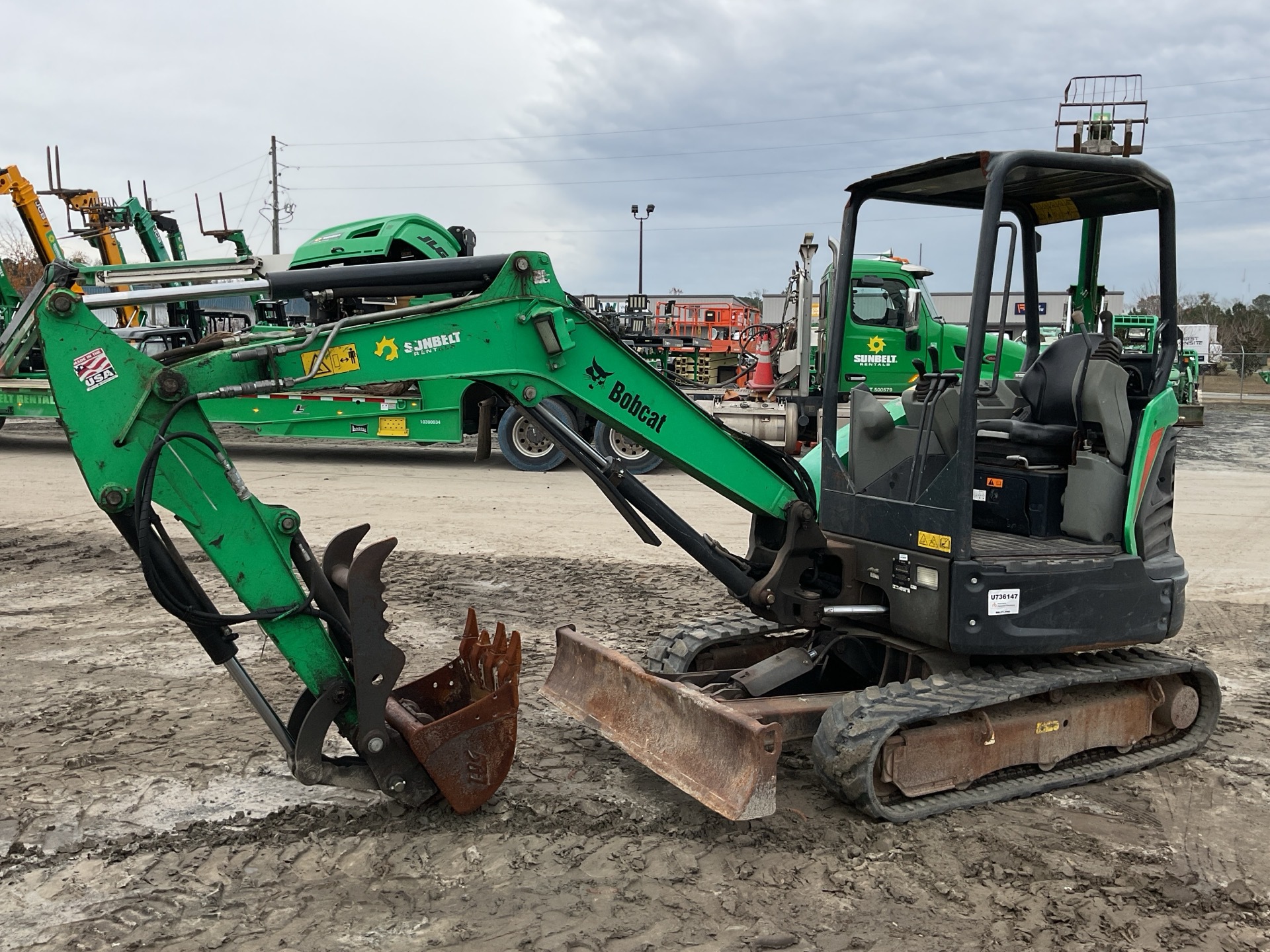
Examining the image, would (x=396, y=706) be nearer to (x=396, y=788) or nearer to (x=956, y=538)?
(x=396, y=788)

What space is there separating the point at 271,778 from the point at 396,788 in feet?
2.78

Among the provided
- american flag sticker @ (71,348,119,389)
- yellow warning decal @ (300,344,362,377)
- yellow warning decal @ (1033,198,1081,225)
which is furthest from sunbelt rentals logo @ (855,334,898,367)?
american flag sticker @ (71,348,119,389)

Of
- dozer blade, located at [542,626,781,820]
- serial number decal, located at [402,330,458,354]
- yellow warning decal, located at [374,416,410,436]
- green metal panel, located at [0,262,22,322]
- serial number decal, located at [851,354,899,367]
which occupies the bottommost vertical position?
dozer blade, located at [542,626,781,820]

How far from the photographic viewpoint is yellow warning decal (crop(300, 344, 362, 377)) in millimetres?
3797

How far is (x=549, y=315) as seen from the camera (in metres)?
3.99

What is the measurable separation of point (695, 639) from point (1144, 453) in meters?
2.15

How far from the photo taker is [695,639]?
515 centimetres

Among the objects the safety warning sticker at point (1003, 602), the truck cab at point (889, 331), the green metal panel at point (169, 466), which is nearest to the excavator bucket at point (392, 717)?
the green metal panel at point (169, 466)

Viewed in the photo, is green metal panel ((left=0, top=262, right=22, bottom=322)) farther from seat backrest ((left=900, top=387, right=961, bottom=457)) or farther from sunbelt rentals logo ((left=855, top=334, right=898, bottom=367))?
seat backrest ((left=900, top=387, right=961, bottom=457))

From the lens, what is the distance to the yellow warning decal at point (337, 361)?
3.80 meters

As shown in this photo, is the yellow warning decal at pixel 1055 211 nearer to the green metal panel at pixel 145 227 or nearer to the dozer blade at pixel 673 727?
the dozer blade at pixel 673 727

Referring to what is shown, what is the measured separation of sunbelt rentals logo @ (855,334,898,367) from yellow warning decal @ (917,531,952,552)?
9222 millimetres

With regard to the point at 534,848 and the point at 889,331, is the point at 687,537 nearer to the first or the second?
the point at 534,848

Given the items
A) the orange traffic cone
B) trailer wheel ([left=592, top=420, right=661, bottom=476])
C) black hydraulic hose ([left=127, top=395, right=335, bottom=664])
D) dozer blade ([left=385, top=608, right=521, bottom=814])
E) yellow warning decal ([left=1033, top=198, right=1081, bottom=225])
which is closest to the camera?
black hydraulic hose ([left=127, top=395, right=335, bottom=664])
